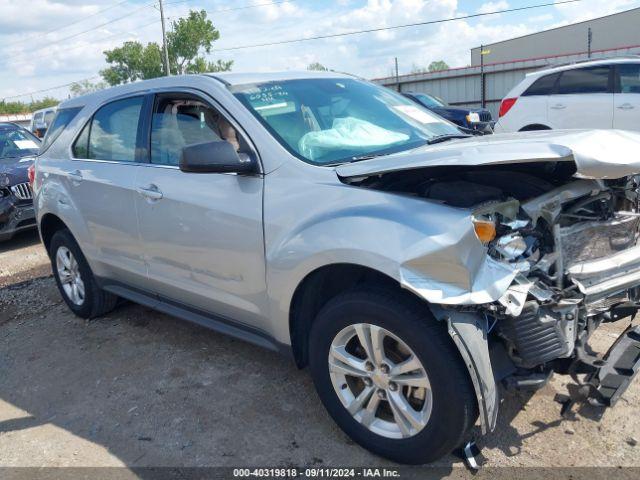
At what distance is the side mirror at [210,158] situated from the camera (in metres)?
2.83

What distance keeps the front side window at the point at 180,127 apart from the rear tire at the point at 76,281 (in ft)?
4.91

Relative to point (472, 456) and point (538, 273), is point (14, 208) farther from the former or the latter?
point (538, 273)

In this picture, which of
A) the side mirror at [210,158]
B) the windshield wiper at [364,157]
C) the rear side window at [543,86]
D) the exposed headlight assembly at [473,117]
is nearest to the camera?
the side mirror at [210,158]

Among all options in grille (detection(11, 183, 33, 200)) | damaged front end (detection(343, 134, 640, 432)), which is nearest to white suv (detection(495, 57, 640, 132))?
damaged front end (detection(343, 134, 640, 432))

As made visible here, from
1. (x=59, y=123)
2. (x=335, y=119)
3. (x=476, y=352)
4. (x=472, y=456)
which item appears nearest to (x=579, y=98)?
(x=335, y=119)

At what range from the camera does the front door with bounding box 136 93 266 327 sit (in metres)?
3.01

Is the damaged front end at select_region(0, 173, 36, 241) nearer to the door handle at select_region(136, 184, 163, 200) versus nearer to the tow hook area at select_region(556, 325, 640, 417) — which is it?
the door handle at select_region(136, 184, 163, 200)

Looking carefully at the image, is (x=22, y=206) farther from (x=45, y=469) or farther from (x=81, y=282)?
(x=45, y=469)

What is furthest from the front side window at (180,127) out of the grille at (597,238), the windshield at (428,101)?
the windshield at (428,101)

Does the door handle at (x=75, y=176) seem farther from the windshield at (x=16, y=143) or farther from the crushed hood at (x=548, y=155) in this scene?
the windshield at (x=16, y=143)

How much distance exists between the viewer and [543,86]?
9.16m

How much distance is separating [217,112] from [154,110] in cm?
71

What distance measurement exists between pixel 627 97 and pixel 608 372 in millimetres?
7007

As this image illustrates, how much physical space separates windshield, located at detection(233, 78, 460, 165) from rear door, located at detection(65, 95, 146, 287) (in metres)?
1.09
